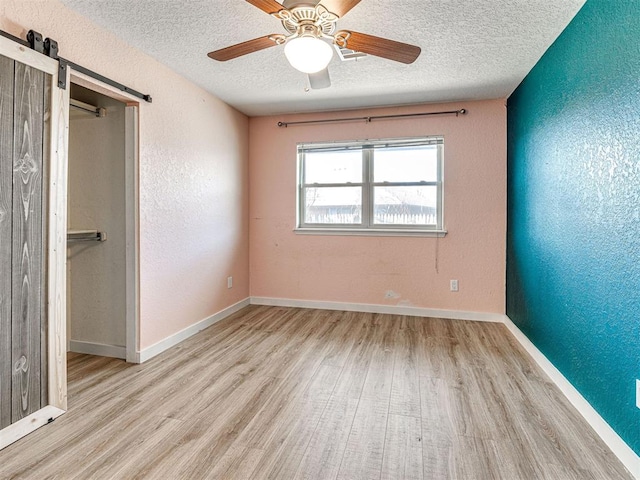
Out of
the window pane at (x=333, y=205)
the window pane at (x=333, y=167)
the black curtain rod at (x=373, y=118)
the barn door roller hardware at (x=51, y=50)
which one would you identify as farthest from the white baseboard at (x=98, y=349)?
the black curtain rod at (x=373, y=118)

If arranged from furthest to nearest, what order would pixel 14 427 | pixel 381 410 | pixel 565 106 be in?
pixel 565 106 < pixel 381 410 < pixel 14 427

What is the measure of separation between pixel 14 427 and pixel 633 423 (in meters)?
2.85

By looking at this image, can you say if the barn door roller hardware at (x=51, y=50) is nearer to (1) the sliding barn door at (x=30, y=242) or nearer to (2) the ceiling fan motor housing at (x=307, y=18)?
(1) the sliding barn door at (x=30, y=242)

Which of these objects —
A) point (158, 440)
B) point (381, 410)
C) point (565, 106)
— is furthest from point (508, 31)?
point (158, 440)

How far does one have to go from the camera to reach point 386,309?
13.2 ft

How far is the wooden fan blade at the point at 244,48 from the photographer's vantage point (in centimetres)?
182

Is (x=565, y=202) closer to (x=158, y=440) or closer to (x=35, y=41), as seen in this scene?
(x=158, y=440)

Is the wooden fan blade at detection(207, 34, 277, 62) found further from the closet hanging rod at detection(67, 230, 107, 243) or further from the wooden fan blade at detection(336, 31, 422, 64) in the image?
the closet hanging rod at detection(67, 230, 107, 243)

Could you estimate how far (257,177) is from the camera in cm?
439

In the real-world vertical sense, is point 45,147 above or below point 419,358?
above

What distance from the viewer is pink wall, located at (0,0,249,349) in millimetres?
2135

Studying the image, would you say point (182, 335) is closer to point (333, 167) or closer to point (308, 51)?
point (333, 167)

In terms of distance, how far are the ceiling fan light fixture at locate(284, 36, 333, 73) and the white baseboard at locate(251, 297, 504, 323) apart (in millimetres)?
2940

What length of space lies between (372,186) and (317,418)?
9.02 ft
